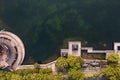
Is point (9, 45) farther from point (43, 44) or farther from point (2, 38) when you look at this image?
point (43, 44)

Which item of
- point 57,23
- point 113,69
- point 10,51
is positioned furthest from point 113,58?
point 10,51

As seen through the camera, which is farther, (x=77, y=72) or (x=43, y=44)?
(x=43, y=44)

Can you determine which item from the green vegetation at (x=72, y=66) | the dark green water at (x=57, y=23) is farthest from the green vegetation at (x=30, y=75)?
the dark green water at (x=57, y=23)

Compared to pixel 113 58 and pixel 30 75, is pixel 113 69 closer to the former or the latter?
pixel 113 58

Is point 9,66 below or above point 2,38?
below

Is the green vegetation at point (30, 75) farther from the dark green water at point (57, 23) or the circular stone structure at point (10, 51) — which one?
the dark green water at point (57, 23)

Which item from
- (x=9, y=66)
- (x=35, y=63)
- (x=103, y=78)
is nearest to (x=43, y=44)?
(x=35, y=63)
